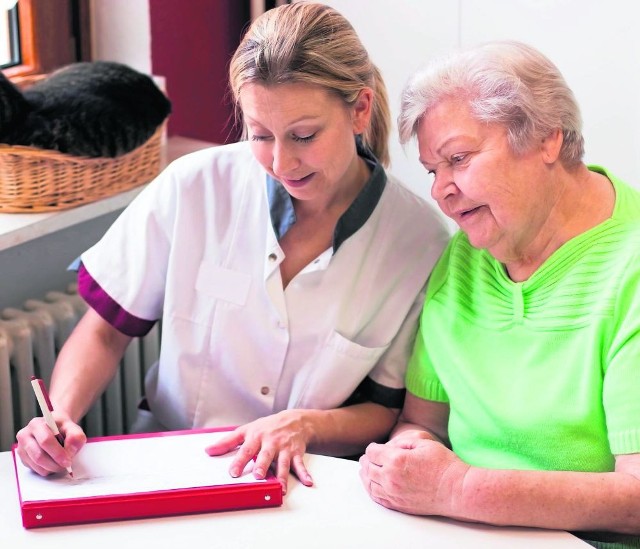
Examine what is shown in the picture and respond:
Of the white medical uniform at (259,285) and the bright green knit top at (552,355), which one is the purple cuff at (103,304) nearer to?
the white medical uniform at (259,285)

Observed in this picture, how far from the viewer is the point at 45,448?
160 centimetres

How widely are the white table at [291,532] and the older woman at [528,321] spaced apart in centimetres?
3

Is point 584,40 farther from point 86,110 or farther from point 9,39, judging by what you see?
point 9,39

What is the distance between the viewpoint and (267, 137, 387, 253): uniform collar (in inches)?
75.4

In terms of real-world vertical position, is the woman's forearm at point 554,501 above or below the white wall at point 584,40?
below

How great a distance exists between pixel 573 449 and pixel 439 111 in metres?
0.56

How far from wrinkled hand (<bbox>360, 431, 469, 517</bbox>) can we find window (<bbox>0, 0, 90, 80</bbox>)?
1.47 meters

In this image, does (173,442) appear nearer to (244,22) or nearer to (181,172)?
(181,172)

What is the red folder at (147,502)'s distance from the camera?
1.49m

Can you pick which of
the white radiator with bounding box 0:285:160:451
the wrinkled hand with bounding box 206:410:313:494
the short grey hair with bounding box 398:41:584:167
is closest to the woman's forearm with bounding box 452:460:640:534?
the wrinkled hand with bounding box 206:410:313:494

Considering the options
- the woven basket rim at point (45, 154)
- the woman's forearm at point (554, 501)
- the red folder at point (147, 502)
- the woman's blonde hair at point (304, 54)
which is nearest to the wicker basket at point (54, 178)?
the woven basket rim at point (45, 154)

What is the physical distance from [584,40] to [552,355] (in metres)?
1.04

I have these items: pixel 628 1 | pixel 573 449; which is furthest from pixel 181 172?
pixel 628 1

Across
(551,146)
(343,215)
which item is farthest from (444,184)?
(343,215)
